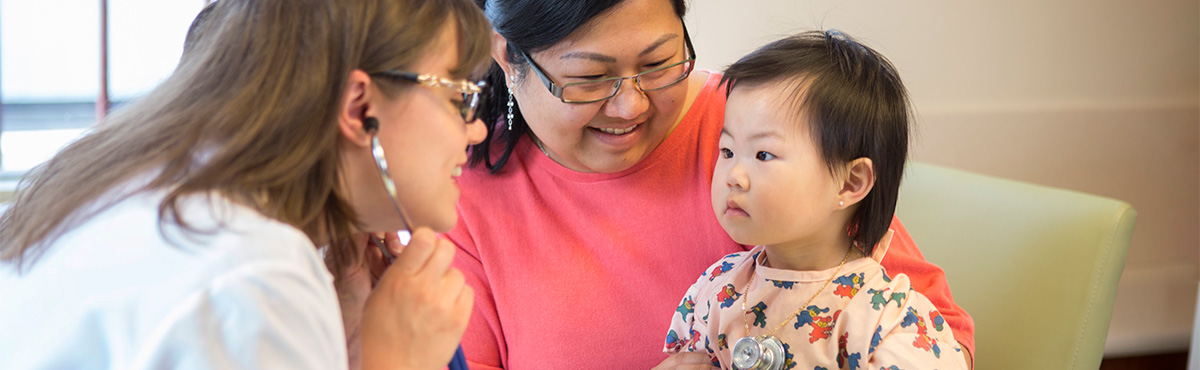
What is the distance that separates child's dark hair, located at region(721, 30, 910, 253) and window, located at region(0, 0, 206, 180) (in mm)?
1696

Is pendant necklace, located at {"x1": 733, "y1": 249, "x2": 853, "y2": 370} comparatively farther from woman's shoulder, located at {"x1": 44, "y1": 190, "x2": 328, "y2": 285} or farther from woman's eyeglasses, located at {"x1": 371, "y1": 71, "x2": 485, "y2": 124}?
woman's shoulder, located at {"x1": 44, "y1": 190, "x2": 328, "y2": 285}

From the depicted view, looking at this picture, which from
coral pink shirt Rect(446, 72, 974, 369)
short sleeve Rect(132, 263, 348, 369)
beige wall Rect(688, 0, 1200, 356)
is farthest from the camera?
beige wall Rect(688, 0, 1200, 356)

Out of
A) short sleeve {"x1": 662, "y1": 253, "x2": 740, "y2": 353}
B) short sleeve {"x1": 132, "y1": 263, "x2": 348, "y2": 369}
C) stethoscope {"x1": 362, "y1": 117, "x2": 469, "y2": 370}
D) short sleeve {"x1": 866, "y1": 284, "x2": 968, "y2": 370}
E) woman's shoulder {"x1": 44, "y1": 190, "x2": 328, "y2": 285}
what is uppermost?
stethoscope {"x1": 362, "y1": 117, "x2": 469, "y2": 370}

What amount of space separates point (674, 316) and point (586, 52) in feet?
1.39

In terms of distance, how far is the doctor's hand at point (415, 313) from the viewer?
2.77 ft

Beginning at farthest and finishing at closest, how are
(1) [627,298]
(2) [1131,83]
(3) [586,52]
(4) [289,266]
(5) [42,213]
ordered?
(2) [1131,83], (1) [627,298], (3) [586,52], (5) [42,213], (4) [289,266]

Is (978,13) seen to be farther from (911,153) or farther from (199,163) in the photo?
(199,163)

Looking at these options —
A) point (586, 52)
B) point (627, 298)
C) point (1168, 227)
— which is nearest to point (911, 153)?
point (1168, 227)

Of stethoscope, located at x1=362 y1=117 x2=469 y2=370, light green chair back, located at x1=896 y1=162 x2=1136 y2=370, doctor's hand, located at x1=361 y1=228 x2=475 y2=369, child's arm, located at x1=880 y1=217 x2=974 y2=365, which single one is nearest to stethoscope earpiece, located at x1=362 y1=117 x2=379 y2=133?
stethoscope, located at x1=362 y1=117 x2=469 y2=370

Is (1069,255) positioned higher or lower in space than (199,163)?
lower

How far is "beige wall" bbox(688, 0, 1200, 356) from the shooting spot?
2.34 metres

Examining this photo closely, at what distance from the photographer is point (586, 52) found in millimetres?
1231

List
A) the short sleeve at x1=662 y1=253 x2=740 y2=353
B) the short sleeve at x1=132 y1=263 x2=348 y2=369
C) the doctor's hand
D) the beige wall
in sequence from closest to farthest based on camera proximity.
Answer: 1. the short sleeve at x1=132 y1=263 x2=348 y2=369
2. the doctor's hand
3. the short sleeve at x1=662 y1=253 x2=740 y2=353
4. the beige wall

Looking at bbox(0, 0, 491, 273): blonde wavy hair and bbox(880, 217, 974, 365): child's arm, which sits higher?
bbox(0, 0, 491, 273): blonde wavy hair
